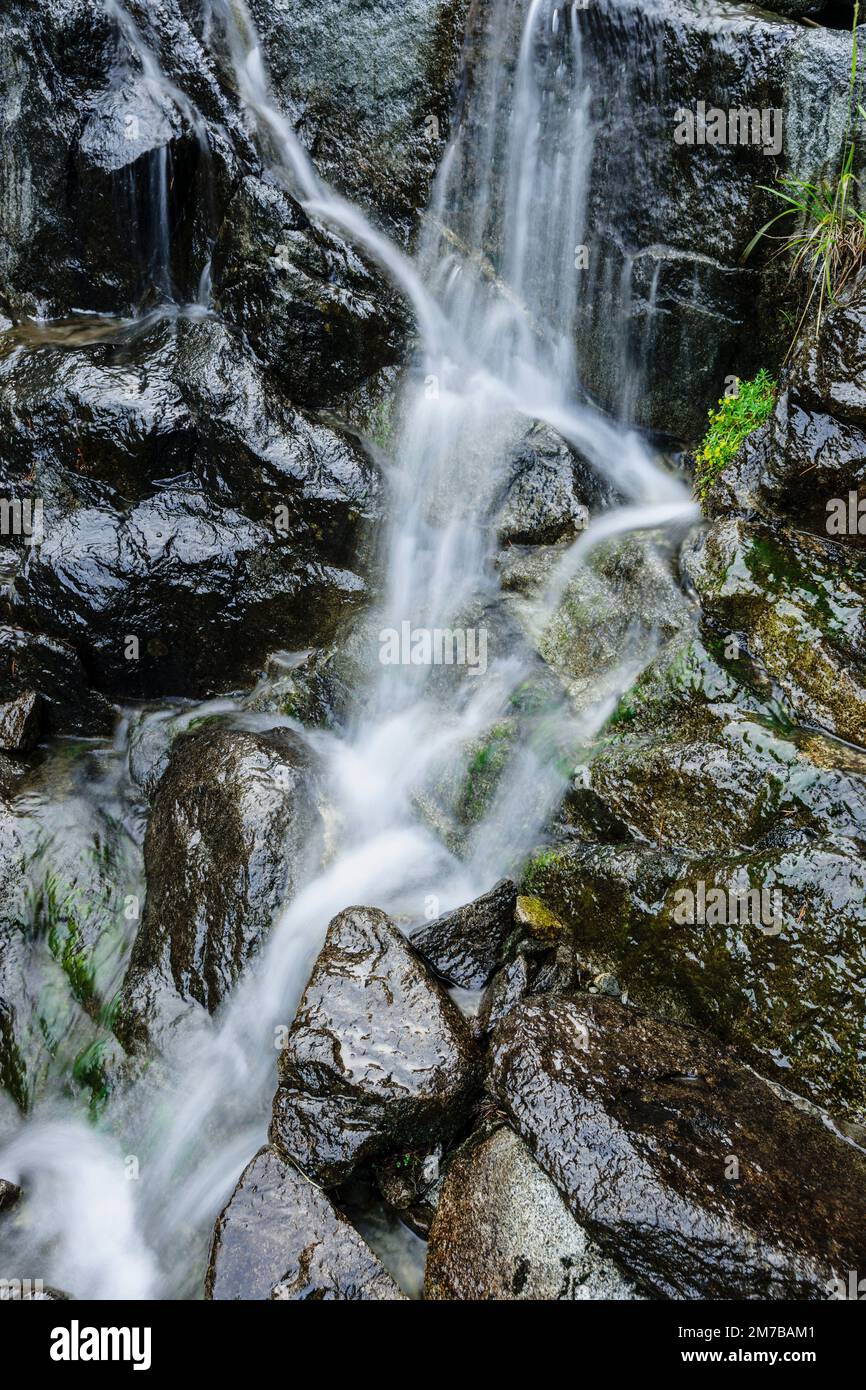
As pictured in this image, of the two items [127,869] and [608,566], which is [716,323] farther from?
[127,869]

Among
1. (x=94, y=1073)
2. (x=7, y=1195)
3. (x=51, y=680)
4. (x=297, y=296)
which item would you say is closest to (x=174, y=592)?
(x=51, y=680)

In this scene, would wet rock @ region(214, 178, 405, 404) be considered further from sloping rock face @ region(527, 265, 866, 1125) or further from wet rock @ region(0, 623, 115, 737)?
sloping rock face @ region(527, 265, 866, 1125)

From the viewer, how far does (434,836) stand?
6441mm

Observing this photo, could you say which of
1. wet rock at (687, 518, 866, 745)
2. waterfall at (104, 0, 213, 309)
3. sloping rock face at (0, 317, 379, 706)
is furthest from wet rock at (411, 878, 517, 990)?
waterfall at (104, 0, 213, 309)

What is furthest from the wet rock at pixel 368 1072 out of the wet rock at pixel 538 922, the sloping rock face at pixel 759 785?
the sloping rock face at pixel 759 785

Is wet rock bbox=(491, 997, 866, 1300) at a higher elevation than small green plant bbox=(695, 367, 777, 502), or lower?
lower

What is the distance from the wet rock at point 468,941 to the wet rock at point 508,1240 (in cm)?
113

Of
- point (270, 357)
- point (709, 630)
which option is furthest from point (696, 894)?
point (270, 357)

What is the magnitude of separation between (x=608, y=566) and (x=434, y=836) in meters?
2.39

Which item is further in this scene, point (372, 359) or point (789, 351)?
point (372, 359)

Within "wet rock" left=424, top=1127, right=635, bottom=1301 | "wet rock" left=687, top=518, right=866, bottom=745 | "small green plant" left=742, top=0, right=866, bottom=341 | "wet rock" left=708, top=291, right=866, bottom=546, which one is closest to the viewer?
"wet rock" left=424, top=1127, right=635, bottom=1301

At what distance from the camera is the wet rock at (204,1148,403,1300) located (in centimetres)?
398

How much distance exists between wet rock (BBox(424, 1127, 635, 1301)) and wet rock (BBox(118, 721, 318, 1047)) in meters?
1.96

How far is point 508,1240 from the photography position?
3.91 metres
